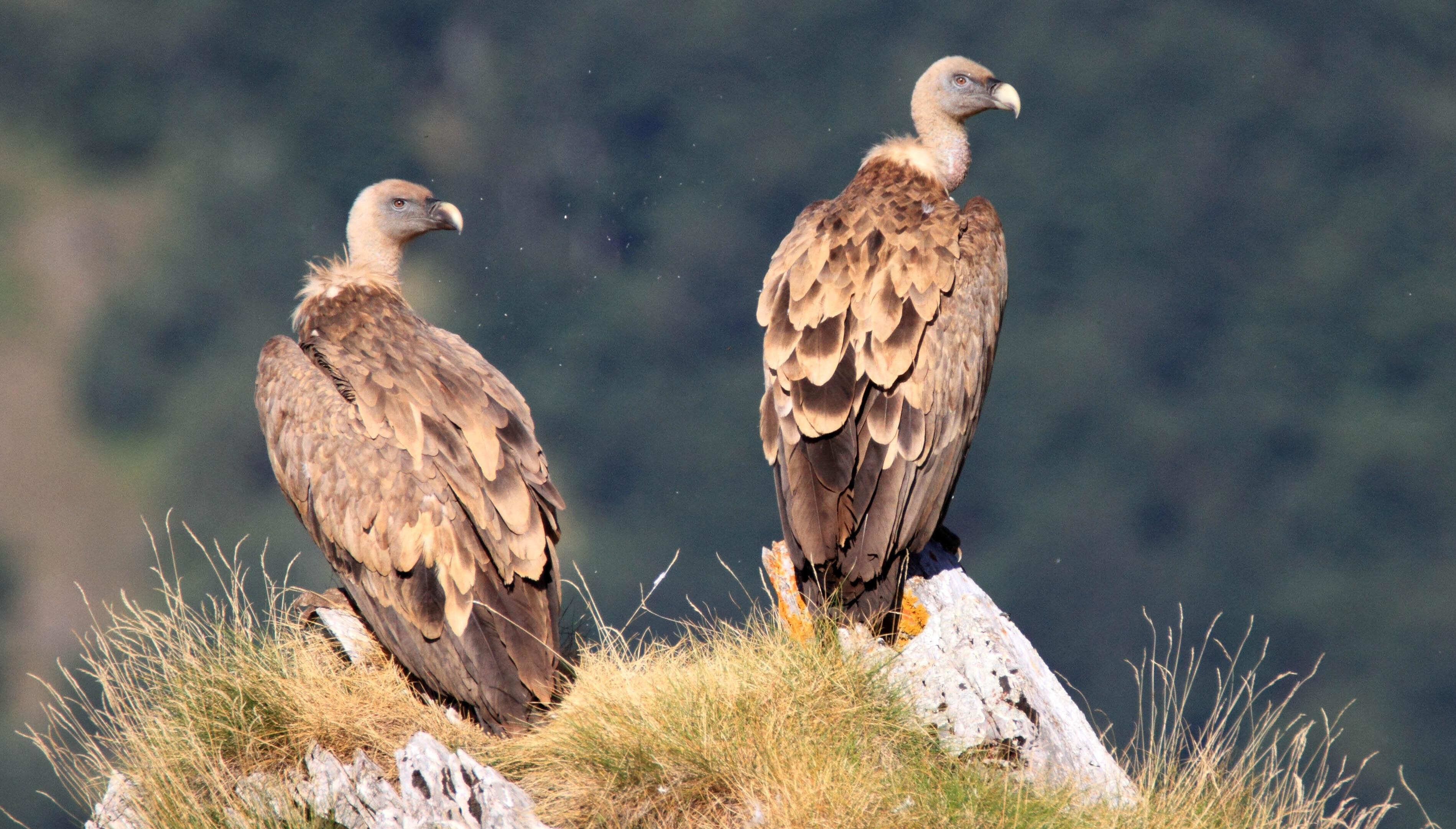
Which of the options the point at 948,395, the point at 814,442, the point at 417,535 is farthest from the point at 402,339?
the point at 948,395

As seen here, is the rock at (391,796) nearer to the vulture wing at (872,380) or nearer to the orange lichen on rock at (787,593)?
the orange lichen on rock at (787,593)

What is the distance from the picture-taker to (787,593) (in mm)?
6289

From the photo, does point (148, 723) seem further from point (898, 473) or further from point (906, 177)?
point (906, 177)

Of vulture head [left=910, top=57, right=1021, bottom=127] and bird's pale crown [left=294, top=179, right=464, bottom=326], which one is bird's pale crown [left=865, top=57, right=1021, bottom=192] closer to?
vulture head [left=910, top=57, right=1021, bottom=127]

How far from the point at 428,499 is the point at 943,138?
3563 mm

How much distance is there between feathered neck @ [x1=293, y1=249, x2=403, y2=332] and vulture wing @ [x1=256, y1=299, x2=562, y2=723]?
1.89ft

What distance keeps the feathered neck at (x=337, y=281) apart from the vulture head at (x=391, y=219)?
82 mm

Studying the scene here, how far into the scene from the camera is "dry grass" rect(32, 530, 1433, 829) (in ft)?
16.9

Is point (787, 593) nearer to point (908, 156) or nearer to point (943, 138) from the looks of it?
point (908, 156)

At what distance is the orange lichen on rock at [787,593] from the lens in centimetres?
605

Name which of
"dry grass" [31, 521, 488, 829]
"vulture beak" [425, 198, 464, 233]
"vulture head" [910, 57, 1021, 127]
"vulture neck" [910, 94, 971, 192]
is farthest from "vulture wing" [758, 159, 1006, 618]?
"vulture beak" [425, 198, 464, 233]

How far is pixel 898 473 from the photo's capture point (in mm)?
5918

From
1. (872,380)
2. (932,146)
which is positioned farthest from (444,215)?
(872,380)

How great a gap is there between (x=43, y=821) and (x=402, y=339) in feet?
185
